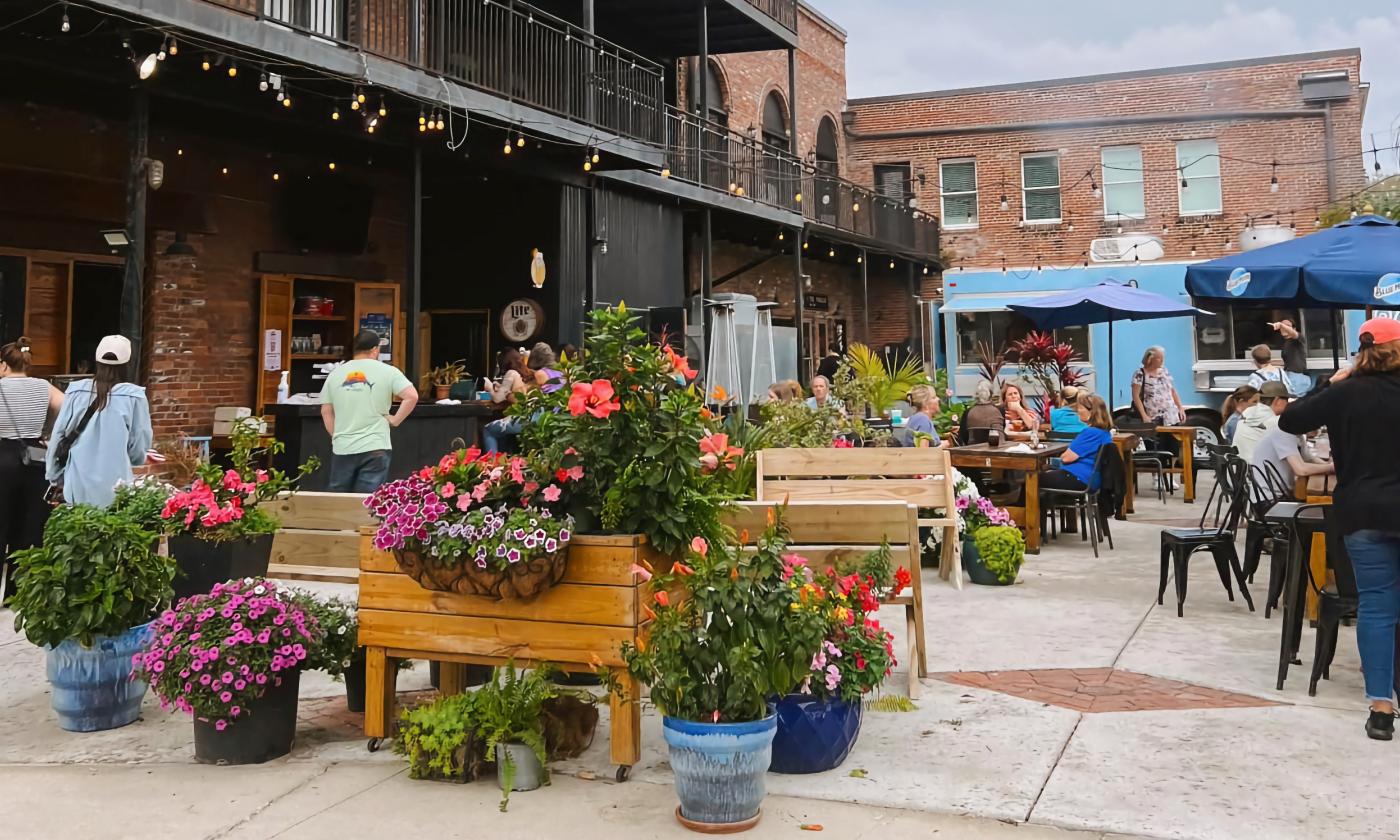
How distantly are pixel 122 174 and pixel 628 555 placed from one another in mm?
8649

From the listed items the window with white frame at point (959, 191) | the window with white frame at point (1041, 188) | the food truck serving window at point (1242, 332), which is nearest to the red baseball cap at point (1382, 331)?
the food truck serving window at point (1242, 332)

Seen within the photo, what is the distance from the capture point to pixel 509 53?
1047cm

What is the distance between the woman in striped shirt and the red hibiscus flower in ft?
15.2

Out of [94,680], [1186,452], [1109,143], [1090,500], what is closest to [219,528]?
[94,680]

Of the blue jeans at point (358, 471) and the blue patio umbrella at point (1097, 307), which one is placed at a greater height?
the blue patio umbrella at point (1097, 307)

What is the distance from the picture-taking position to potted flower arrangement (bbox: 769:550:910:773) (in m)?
3.59

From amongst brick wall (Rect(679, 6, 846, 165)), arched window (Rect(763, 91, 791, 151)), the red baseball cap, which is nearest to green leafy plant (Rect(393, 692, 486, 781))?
the red baseball cap

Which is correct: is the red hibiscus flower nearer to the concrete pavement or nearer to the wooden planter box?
the wooden planter box

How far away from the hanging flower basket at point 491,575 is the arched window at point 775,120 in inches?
707

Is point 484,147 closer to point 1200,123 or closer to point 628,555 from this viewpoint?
point 628,555

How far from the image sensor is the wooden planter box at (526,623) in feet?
11.7

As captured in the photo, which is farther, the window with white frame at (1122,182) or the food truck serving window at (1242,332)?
the window with white frame at (1122,182)

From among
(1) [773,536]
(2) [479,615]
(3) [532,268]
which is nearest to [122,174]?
(3) [532,268]

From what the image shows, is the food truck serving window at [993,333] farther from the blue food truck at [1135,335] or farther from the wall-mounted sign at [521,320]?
the wall-mounted sign at [521,320]
